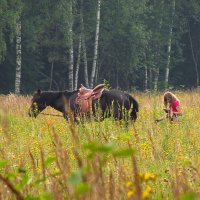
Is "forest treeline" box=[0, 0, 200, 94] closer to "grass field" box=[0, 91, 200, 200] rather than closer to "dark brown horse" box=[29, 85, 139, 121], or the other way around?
"dark brown horse" box=[29, 85, 139, 121]

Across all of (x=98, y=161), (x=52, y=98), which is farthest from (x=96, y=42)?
(x=98, y=161)

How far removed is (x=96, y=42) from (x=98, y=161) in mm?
36209

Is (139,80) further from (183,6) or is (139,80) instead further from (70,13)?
(70,13)

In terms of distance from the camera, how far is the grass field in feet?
5.63

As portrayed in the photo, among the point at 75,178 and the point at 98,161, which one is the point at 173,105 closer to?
the point at 98,161

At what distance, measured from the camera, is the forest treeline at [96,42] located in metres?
35.4

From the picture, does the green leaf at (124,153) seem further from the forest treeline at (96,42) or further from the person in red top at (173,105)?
the forest treeline at (96,42)

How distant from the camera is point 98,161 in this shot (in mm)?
2240

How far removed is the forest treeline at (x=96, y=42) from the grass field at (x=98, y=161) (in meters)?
19.1

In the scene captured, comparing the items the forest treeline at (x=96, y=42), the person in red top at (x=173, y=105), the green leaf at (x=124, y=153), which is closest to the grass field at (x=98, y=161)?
the green leaf at (x=124, y=153)

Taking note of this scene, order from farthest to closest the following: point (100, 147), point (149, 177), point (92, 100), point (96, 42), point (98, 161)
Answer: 1. point (96, 42)
2. point (92, 100)
3. point (98, 161)
4. point (149, 177)
5. point (100, 147)

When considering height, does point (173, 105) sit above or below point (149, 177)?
above

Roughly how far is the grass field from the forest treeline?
19097 mm

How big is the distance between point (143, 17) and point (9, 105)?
30.3 metres
